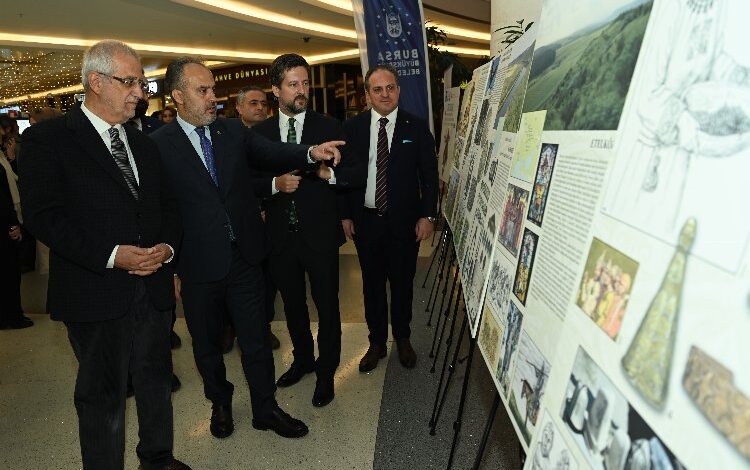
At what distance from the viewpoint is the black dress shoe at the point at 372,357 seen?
3.13m

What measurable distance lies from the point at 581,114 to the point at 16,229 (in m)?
4.29

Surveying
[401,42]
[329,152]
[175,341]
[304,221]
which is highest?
[401,42]

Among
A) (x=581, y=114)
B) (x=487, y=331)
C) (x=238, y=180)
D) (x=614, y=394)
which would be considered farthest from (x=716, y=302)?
(x=238, y=180)

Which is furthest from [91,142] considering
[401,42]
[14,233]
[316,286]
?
[401,42]

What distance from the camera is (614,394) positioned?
687 mm

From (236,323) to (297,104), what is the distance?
1.08m

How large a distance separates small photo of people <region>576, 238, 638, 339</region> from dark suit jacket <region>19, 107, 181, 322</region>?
63.5 inches

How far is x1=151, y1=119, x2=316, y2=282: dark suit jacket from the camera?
2.20 metres

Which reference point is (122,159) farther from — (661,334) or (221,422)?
(661,334)

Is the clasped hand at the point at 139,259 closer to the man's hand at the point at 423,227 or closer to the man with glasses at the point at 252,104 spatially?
the man's hand at the point at 423,227

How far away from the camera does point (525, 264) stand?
1193 millimetres

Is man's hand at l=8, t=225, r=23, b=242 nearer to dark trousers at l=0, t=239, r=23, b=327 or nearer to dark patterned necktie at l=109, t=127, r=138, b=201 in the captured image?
dark trousers at l=0, t=239, r=23, b=327

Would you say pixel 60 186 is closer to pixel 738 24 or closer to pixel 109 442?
pixel 109 442

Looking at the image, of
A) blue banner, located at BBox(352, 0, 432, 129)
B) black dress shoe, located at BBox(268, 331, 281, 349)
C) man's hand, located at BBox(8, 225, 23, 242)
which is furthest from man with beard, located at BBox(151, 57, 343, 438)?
blue banner, located at BBox(352, 0, 432, 129)
